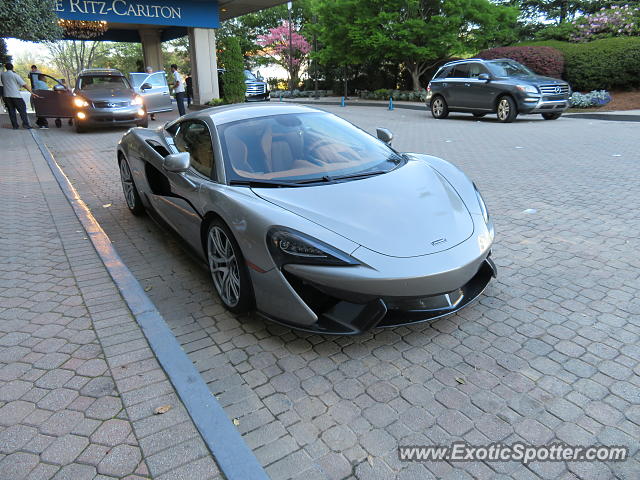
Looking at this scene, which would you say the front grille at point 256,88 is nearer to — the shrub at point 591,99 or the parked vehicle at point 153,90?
the parked vehicle at point 153,90

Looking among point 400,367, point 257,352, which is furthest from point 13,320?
point 400,367

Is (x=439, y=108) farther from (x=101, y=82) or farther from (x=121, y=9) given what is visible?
(x=121, y=9)

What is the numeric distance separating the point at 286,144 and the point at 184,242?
4.14 feet

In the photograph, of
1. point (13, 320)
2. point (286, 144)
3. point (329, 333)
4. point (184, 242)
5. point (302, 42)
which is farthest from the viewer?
point (302, 42)

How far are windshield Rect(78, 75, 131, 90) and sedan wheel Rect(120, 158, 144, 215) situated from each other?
10.1m

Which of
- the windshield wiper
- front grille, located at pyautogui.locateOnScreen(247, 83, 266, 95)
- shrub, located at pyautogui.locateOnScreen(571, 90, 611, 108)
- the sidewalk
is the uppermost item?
front grille, located at pyautogui.locateOnScreen(247, 83, 266, 95)

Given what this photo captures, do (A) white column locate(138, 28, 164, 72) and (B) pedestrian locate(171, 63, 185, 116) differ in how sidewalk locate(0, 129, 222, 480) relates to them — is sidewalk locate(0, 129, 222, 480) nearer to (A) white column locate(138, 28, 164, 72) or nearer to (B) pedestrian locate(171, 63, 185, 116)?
(B) pedestrian locate(171, 63, 185, 116)

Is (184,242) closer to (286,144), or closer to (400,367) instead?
(286,144)

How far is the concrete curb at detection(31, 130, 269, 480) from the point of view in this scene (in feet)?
6.90

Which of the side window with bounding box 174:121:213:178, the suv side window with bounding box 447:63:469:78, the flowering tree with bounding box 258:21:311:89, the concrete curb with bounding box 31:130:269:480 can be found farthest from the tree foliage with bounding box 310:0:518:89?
the concrete curb with bounding box 31:130:269:480

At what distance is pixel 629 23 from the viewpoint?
64.5 ft

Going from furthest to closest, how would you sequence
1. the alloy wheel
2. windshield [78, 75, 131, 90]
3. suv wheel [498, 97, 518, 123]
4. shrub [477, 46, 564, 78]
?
1. shrub [477, 46, 564, 78]
2. windshield [78, 75, 131, 90]
3. suv wheel [498, 97, 518, 123]
4. the alloy wheel

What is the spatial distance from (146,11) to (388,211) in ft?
66.0

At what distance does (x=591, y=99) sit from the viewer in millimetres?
16219
